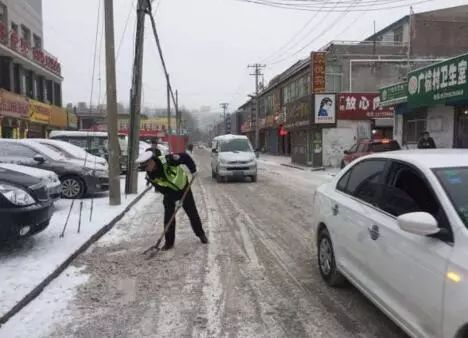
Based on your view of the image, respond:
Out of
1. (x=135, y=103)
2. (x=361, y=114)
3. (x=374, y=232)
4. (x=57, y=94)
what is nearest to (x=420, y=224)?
(x=374, y=232)

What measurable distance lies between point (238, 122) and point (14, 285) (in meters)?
91.2

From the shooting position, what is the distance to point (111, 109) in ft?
40.3

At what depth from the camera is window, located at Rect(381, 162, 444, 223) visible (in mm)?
3791

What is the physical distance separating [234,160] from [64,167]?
8.40 meters

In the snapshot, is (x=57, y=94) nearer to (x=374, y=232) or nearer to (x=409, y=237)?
(x=374, y=232)

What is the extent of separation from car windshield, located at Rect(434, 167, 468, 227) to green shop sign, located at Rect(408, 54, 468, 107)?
13269mm

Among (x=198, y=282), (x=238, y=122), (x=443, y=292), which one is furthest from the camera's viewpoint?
(x=238, y=122)

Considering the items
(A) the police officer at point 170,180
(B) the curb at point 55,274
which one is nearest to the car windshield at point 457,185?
(B) the curb at point 55,274

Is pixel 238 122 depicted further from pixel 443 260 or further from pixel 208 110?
pixel 443 260

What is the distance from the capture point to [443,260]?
3279 mm

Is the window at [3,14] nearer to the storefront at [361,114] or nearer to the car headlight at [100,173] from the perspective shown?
the car headlight at [100,173]

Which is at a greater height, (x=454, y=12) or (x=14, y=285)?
(x=454, y=12)

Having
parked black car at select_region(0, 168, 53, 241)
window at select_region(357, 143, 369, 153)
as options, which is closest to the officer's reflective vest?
parked black car at select_region(0, 168, 53, 241)

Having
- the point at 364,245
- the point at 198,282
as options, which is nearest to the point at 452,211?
the point at 364,245
